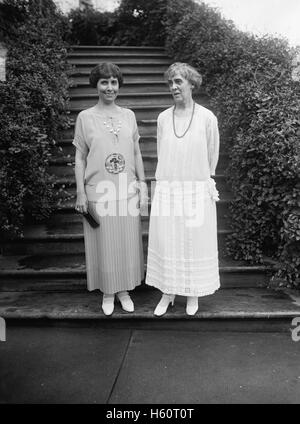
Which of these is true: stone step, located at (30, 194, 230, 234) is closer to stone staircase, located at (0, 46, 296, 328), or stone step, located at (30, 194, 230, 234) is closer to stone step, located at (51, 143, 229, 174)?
stone staircase, located at (0, 46, 296, 328)

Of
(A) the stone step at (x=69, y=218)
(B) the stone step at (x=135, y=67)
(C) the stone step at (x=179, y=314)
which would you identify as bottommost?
(C) the stone step at (x=179, y=314)

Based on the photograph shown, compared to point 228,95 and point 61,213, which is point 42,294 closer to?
point 61,213

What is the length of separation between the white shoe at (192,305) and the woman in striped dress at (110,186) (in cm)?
42

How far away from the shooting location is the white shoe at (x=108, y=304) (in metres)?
3.30

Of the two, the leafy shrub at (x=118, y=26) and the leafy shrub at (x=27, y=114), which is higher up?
the leafy shrub at (x=118, y=26)

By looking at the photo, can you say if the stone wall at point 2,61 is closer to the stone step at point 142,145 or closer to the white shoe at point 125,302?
the stone step at point 142,145

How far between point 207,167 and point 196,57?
393cm

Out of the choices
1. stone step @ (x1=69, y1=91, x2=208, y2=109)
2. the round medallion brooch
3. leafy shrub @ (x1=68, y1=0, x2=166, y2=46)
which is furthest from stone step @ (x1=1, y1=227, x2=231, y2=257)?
leafy shrub @ (x1=68, y1=0, x2=166, y2=46)

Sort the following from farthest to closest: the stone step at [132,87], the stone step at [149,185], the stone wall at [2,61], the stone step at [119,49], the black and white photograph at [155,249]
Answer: the stone step at [119,49], the stone step at [132,87], the stone wall at [2,61], the stone step at [149,185], the black and white photograph at [155,249]

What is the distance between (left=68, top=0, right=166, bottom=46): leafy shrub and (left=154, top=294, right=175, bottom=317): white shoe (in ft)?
22.1

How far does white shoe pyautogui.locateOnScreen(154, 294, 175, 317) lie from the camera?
327 cm

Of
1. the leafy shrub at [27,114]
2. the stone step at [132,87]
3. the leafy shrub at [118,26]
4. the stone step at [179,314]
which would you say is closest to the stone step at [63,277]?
the stone step at [179,314]

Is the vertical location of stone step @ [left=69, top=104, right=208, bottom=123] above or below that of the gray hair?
above

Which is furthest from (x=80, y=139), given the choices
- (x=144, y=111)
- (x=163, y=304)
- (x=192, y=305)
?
(x=144, y=111)
